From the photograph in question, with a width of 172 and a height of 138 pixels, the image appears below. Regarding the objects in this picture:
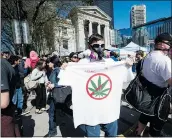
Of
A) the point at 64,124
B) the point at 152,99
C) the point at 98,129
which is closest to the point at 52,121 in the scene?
the point at 64,124

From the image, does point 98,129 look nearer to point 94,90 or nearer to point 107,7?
point 94,90

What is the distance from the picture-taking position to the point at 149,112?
121 inches

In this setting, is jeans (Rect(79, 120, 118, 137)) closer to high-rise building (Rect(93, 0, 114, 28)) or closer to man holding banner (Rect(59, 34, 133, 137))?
man holding banner (Rect(59, 34, 133, 137))

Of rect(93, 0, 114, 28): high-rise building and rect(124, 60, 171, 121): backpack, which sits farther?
rect(93, 0, 114, 28): high-rise building

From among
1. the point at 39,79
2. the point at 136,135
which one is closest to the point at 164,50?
the point at 136,135

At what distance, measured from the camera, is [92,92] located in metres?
2.79

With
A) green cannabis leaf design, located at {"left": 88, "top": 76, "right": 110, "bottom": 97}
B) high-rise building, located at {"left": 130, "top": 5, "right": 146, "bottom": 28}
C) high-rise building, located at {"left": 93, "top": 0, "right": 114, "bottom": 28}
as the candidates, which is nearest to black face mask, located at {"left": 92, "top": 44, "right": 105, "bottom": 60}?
green cannabis leaf design, located at {"left": 88, "top": 76, "right": 110, "bottom": 97}

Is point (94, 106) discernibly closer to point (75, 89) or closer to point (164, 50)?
point (75, 89)

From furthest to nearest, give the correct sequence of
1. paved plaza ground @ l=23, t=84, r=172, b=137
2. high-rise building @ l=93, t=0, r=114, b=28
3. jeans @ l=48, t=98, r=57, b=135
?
1. high-rise building @ l=93, t=0, r=114, b=28
2. paved plaza ground @ l=23, t=84, r=172, b=137
3. jeans @ l=48, t=98, r=57, b=135

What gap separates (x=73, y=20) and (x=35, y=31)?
4.00 meters

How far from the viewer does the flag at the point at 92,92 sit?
2789 millimetres

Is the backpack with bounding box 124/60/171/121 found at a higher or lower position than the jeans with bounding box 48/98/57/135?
higher

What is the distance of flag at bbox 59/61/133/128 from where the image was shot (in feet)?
9.15

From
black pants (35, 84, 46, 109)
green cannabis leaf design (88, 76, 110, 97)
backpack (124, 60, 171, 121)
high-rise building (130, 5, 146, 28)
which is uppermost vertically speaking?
high-rise building (130, 5, 146, 28)
